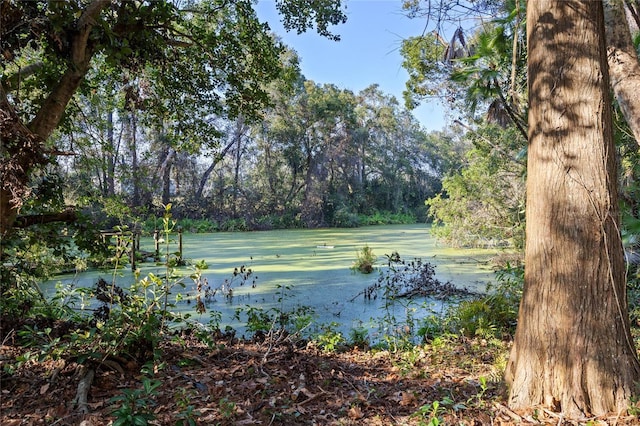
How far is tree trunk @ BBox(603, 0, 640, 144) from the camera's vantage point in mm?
2799

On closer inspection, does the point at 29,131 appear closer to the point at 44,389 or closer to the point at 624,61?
the point at 44,389

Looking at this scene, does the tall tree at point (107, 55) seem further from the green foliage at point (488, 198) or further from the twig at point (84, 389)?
the green foliage at point (488, 198)

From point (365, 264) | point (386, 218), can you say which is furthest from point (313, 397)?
point (386, 218)

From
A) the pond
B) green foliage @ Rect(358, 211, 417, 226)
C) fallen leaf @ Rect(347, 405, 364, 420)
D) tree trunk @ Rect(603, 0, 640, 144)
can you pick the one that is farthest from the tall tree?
green foliage @ Rect(358, 211, 417, 226)

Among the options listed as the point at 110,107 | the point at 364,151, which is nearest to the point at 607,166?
the point at 110,107

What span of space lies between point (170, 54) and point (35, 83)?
1126 mm

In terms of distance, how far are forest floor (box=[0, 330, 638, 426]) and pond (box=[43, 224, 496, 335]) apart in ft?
1.91

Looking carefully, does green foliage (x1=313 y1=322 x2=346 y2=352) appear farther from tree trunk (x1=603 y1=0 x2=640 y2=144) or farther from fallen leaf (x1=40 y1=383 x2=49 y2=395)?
tree trunk (x1=603 y1=0 x2=640 y2=144)

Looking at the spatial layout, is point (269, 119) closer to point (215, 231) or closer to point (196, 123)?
point (215, 231)

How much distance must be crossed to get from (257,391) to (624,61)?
3256 millimetres

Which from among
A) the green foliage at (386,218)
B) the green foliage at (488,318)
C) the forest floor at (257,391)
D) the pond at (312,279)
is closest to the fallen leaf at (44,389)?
the forest floor at (257,391)

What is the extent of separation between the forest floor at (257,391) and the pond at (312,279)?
58 cm

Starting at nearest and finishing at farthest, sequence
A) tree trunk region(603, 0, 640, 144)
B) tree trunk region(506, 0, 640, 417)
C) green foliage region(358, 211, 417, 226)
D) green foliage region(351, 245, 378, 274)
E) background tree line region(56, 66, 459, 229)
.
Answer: tree trunk region(506, 0, 640, 417), tree trunk region(603, 0, 640, 144), green foliage region(351, 245, 378, 274), background tree line region(56, 66, 459, 229), green foliage region(358, 211, 417, 226)

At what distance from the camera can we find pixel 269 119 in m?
21.8
